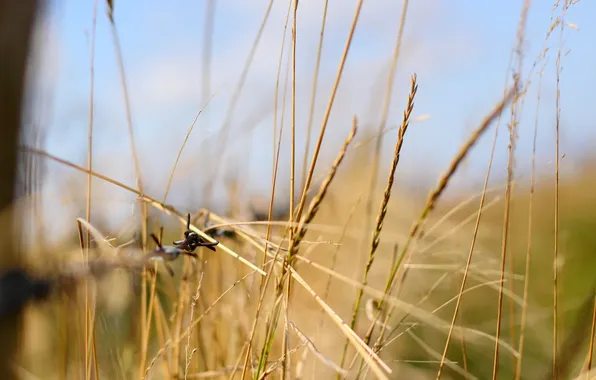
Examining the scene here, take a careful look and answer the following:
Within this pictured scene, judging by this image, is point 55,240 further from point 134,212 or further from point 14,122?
point 14,122

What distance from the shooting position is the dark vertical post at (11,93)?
56 cm

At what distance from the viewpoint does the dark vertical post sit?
561 mm

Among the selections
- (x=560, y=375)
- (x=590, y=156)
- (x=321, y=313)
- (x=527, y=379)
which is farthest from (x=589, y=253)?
(x=321, y=313)

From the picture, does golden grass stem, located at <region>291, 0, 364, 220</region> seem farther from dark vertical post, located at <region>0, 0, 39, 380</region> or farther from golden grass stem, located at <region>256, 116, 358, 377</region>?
dark vertical post, located at <region>0, 0, 39, 380</region>

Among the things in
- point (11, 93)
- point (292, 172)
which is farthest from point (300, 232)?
point (11, 93)

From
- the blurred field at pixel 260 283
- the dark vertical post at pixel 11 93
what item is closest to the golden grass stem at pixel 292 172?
the blurred field at pixel 260 283

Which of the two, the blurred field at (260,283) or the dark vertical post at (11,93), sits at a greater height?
the dark vertical post at (11,93)

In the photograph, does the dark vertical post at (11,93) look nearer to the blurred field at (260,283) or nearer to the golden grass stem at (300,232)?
the blurred field at (260,283)

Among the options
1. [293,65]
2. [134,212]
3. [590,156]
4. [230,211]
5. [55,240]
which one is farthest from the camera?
[590,156]

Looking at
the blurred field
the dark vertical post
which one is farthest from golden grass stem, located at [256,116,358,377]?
the dark vertical post

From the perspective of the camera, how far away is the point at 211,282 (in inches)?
44.4

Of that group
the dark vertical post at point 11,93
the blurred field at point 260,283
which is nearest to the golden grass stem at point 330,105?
the blurred field at point 260,283

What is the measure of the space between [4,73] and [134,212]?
0.39 m

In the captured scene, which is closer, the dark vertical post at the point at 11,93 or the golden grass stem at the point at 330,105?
the dark vertical post at the point at 11,93
